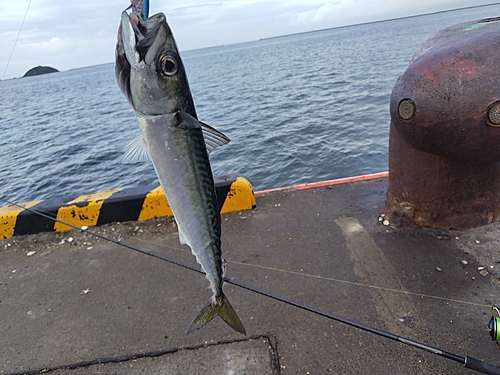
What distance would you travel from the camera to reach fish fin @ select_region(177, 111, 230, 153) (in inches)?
Answer: 64.6

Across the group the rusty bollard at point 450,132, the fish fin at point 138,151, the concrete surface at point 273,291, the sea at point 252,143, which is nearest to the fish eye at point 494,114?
the rusty bollard at point 450,132

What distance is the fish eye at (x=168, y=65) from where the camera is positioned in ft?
4.97

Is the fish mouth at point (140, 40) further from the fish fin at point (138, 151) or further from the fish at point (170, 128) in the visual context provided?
the fish fin at point (138, 151)

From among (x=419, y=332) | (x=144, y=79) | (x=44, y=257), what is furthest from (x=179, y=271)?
(x=144, y=79)

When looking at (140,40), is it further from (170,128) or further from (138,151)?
(138,151)

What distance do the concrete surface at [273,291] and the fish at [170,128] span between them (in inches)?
51.4

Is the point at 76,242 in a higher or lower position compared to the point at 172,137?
lower

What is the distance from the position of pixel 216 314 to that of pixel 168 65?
60.9 inches

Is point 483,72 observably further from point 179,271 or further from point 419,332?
point 179,271

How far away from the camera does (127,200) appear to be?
16.3ft

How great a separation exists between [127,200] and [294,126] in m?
12.1

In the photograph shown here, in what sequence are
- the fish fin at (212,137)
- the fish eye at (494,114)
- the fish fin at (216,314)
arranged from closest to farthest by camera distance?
1. the fish fin at (212,137)
2. the fish fin at (216,314)
3. the fish eye at (494,114)

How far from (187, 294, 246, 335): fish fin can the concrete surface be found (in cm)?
66

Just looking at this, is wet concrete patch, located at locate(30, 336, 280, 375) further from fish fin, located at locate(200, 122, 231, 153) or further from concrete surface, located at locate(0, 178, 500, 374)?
fish fin, located at locate(200, 122, 231, 153)
